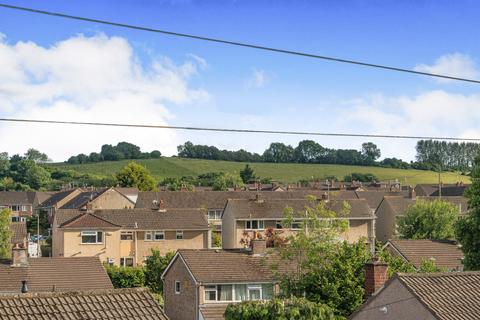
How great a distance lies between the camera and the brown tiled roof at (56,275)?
3803 cm

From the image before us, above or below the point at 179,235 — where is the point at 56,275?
below

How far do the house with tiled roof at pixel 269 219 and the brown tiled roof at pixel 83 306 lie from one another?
4975cm

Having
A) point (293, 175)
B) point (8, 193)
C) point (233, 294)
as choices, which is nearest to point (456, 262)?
point (233, 294)

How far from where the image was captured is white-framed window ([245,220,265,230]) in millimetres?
69188

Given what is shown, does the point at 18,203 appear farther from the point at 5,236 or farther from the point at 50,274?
the point at 50,274

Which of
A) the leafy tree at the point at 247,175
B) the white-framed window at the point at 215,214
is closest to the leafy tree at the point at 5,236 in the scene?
the white-framed window at the point at 215,214

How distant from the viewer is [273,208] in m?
70.3

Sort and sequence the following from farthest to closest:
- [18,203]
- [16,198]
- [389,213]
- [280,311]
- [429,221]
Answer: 1. [16,198]
2. [18,203]
3. [389,213]
4. [429,221]
5. [280,311]

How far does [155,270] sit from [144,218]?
16.2 m

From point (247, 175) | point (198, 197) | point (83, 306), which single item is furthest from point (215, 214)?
point (83, 306)

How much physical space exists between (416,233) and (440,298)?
4380 centimetres

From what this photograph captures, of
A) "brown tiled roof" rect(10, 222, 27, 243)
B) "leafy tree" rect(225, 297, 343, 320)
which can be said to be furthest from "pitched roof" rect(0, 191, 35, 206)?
"leafy tree" rect(225, 297, 343, 320)

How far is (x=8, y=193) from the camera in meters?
140

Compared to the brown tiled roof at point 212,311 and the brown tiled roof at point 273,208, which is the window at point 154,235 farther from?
the brown tiled roof at point 212,311
